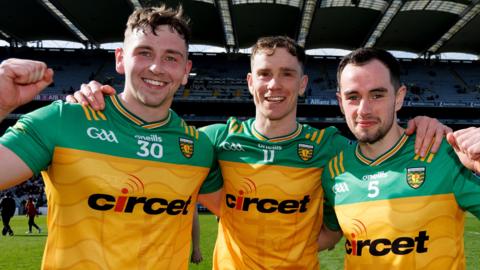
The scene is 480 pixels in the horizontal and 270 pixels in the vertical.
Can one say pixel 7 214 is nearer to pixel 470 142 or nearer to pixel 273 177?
pixel 273 177

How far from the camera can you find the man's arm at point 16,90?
2.08 m

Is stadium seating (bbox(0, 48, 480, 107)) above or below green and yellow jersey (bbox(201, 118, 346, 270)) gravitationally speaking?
above

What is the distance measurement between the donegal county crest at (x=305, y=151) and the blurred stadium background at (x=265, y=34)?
2318 centimetres

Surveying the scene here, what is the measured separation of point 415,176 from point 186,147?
147 centimetres

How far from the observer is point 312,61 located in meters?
39.2

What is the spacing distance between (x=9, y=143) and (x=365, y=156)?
2171 mm

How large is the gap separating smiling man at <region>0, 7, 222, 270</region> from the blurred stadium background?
23750 millimetres

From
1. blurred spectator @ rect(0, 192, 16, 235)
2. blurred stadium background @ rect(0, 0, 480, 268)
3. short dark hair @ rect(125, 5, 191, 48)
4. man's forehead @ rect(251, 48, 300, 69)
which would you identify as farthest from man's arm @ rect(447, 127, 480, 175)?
blurred stadium background @ rect(0, 0, 480, 268)

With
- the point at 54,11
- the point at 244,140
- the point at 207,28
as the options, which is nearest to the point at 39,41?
the point at 54,11

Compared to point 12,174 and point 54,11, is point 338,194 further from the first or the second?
point 54,11

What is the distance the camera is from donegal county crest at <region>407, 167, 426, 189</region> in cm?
271

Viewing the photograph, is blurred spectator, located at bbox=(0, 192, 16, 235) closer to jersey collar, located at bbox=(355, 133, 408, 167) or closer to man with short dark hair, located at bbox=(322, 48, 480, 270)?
man with short dark hair, located at bbox=(322, 48, 480, 270)

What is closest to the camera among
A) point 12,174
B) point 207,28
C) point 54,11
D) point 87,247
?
point 12,174

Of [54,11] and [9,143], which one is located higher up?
→ [54,11]
